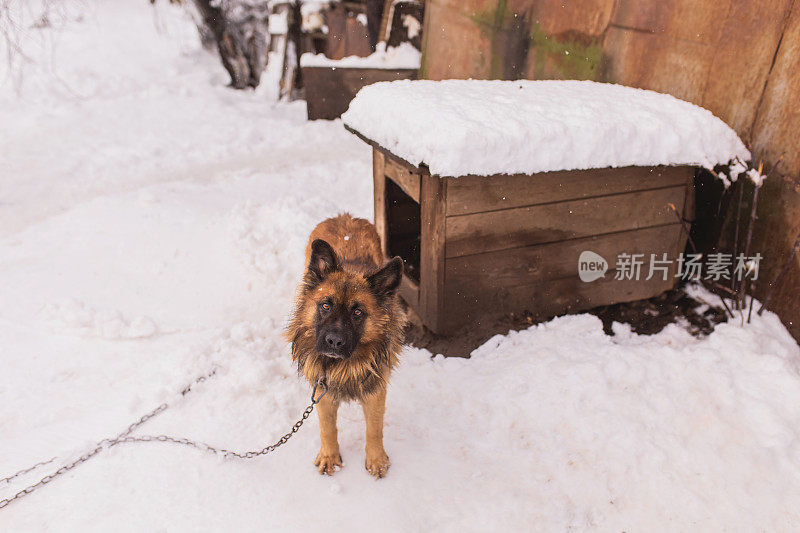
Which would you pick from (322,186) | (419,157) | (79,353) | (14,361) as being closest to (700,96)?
(419,157)

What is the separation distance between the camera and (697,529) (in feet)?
8.86

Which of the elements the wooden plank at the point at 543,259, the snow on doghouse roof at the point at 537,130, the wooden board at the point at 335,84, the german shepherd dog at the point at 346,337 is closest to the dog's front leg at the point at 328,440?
the german shepherd dog at the point at 346,337

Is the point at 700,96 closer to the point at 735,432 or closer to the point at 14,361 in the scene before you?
the point at 735,432

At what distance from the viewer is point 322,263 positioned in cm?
271

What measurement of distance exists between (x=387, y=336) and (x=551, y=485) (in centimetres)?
134

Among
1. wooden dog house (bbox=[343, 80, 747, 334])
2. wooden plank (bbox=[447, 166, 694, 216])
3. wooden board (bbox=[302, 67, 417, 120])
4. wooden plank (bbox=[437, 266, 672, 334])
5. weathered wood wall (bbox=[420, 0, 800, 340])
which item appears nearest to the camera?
wooden dog house (bbox=[343, 80, 747, 334])

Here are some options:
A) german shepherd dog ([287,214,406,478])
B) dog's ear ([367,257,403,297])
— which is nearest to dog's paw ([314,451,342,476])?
german shepherd dog ([287,214,406,478])

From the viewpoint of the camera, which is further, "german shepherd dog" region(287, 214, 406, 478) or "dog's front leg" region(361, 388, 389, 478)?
"dog's front leg" region(361, 388, 389, 478)

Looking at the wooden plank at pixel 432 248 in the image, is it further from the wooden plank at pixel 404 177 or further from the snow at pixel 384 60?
the snow at pixel 384 60

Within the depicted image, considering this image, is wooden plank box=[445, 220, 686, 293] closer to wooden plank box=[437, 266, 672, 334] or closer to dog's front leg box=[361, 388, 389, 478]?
wooden plank box=[437, 266, 672, 334]

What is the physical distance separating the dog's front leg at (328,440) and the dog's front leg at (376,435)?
0.18m

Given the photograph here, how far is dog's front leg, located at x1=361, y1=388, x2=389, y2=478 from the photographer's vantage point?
286cm

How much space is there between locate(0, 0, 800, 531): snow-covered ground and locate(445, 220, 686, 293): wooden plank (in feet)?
1.49

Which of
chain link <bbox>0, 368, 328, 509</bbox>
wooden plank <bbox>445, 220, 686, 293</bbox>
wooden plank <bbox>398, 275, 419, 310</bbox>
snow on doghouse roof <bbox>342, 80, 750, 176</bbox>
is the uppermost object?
snow on doghouse roof <bbox>342, 80, 750, 176</bbox>
